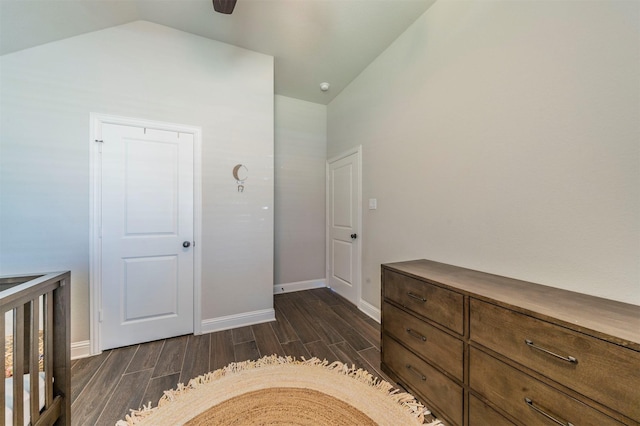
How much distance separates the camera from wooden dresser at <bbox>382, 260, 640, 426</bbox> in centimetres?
81

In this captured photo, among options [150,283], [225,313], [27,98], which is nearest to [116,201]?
[150,283]

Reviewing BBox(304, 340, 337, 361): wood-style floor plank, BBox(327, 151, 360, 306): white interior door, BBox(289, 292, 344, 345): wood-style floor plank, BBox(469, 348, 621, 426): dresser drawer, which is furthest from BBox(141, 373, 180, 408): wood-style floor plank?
BBox(327, 151, 360, 306): white interior door

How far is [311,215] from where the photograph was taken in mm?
3775

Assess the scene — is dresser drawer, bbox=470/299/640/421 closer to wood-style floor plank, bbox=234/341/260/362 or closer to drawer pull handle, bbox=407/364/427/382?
drawer pull handle, bbox=407/364/427/382

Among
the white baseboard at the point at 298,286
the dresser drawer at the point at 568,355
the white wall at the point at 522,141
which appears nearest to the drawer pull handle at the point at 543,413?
the dresser drawer at the point at 568,355

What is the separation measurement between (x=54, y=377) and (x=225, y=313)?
134 centimetres

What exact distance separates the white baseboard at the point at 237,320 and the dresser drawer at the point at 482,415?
1.99m

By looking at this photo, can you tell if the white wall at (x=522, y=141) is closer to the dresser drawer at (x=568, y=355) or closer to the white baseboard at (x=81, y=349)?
the dresser drawer at (x=568, y=355)

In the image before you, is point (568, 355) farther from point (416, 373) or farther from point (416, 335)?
point (416, 373)

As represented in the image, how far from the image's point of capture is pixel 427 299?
4.78 feet

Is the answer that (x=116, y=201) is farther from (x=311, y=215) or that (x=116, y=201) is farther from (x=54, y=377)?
(x=311, y=215)

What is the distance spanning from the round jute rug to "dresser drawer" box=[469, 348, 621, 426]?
1.48 feet

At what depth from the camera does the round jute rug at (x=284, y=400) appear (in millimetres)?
1383

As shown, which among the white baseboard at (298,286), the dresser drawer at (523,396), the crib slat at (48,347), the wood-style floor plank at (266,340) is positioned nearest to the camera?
the dresser drawer at (523,396)
